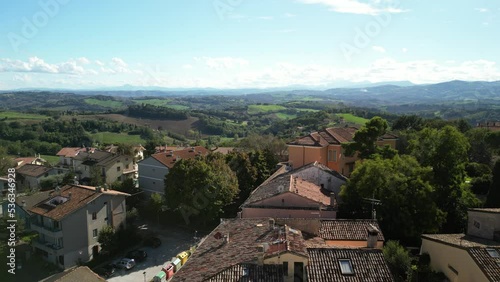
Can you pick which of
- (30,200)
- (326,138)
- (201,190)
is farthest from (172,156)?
(326,138)

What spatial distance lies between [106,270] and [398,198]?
23226mm

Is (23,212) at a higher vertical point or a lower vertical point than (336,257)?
lower

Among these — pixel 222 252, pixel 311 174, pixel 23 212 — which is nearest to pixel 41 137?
pixel 23 212

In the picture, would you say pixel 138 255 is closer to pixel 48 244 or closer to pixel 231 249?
pixel 48 244

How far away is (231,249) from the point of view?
20.3 meters

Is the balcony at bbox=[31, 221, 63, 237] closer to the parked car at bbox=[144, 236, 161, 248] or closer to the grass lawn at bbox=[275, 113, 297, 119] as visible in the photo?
the parked car at bbox=[144, 236, 161, 248]

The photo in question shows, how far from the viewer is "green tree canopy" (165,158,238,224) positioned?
36.2 m

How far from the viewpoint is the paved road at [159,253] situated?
3053 centimetres

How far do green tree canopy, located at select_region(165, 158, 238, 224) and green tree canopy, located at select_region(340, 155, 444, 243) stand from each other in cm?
1280

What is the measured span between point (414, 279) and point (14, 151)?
86826mm

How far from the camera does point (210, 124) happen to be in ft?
458

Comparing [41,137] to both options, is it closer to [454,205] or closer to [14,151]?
[14,151]

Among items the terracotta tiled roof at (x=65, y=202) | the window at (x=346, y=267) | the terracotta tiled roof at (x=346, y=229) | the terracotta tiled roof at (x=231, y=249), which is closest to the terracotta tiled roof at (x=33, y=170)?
the terracotta tiled roof at (x=65, y=202)

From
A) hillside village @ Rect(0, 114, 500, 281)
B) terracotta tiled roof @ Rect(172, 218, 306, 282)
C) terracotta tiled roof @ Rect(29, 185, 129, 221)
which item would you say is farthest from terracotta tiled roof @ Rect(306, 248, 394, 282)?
terracotta tiled roof @ Rect(29, 185, 129, 221)
